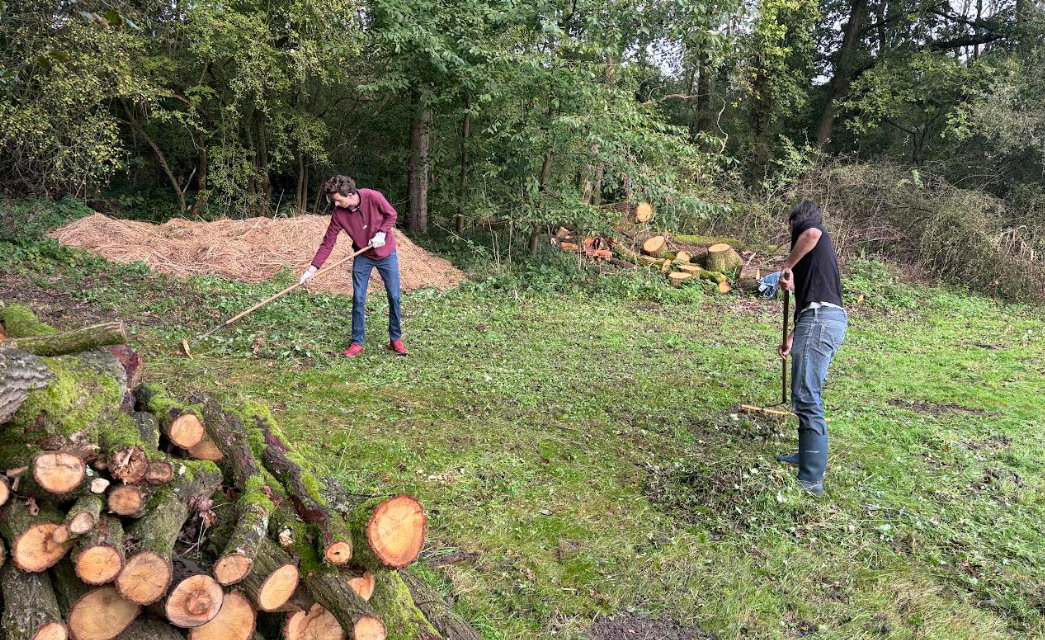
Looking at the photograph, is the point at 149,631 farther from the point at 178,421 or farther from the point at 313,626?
the point at 178,421

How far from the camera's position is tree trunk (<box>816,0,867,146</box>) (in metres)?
15.9

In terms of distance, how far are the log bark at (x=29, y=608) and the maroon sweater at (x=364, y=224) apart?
4.06 meters

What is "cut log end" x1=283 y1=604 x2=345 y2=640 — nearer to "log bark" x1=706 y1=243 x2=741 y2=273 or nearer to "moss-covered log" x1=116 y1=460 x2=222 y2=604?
"moss-covered log" x1=116 y1=460 x2=222 y2=604

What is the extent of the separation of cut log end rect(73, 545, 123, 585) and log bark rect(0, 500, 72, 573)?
0.10 m

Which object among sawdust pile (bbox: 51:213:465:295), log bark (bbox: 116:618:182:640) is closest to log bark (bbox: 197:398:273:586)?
log bark (bbox: 116:618:182:640)

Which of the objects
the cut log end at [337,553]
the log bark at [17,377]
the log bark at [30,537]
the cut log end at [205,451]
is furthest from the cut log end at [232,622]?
the log bark at [17,377]

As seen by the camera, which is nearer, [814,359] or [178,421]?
[178,421]

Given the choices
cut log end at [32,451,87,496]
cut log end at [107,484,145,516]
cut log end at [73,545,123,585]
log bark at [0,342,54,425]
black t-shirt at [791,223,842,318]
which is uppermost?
black t-shirt at [791,223,842,318]

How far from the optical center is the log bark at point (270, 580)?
6.54ft

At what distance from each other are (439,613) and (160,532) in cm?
107

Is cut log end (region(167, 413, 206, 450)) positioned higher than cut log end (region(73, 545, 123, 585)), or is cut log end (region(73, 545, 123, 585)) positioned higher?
cut log end (region(167, 413, 206, 450))

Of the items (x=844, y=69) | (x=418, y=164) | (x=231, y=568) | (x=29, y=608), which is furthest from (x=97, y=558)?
(x=844, y=69)

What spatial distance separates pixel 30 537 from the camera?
1.85 meters

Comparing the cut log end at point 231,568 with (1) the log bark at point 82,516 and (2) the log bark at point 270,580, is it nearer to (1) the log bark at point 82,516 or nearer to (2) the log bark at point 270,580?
(2) the log bark at point 270,580
